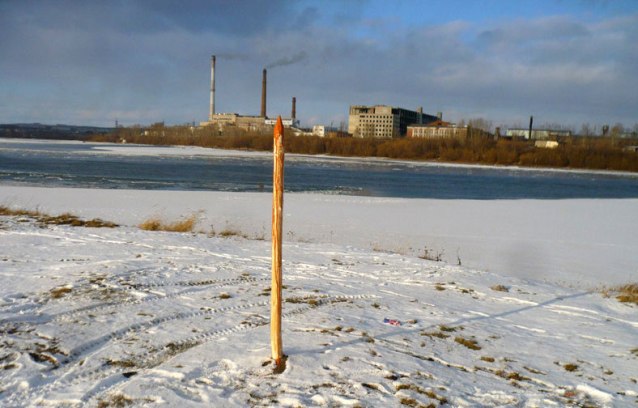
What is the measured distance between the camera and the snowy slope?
381 cm

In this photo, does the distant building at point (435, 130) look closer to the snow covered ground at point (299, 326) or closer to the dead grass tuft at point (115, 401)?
the snow covered ground at point (299, 326)

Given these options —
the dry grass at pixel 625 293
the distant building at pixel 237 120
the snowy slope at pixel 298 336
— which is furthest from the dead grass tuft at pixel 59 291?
the distant building at pixel 237 120

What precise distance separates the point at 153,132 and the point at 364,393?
4640 inches

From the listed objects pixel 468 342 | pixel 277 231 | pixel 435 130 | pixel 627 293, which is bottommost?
pixel 627 293

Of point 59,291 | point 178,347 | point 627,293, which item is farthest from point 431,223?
point 178,347

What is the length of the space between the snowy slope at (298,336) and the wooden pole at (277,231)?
0.73 feet

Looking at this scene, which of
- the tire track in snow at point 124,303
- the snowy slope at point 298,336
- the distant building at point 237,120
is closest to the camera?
the snowy slope at point 298,336

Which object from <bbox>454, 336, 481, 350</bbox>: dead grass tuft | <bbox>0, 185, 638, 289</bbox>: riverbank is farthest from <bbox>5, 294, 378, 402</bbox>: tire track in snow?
<bbox>0, 185, 638, 289</bbox>: riverbank

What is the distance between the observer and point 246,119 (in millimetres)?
137750

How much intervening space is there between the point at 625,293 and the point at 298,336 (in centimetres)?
544

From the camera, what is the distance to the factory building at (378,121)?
12950 centimetres

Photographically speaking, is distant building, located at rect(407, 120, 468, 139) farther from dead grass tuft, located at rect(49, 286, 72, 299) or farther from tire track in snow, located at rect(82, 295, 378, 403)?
tire track in snow, located at rect(82, 295, 378, 403)

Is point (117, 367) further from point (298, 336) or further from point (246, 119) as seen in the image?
point (246, 119)

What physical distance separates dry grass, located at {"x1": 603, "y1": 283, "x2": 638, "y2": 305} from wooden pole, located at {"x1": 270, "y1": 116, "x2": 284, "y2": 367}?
512 centimetres
